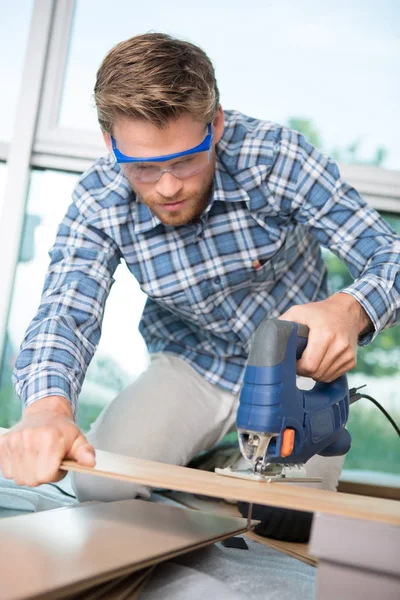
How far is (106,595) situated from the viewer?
3.27ft

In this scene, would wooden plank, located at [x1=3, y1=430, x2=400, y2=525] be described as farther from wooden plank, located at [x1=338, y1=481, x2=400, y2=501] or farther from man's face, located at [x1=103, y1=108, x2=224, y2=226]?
wooden plank, located at [x1=338, y1=481, x2=400, y2=501]

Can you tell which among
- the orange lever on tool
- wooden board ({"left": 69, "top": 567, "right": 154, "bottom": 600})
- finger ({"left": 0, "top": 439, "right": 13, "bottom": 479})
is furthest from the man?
wooden board ({"left": 69, "top": 567, "right": 154, "bottom": 600})

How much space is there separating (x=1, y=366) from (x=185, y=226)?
157cm

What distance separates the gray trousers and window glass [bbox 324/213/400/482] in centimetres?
99

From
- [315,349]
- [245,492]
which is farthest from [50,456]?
[315,349]

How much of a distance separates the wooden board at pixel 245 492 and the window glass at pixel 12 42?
250 cm

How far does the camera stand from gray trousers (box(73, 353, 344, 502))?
196 centimetres

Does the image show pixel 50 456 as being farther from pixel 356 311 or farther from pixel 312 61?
pixel 312 61

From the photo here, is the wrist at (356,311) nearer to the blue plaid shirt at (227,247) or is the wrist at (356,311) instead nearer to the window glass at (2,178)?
the blue plaid shirt at (227,247)

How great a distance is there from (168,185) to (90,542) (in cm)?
92

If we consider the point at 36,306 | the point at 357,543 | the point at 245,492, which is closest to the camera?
the point at 357,543

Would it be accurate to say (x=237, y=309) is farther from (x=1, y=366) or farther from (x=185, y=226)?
(x=1, y=366)

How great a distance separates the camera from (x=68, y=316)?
1709mm

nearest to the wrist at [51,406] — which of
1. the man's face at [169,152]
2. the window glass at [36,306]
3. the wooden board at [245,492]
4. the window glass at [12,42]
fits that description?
the wooden board at [245,492]
